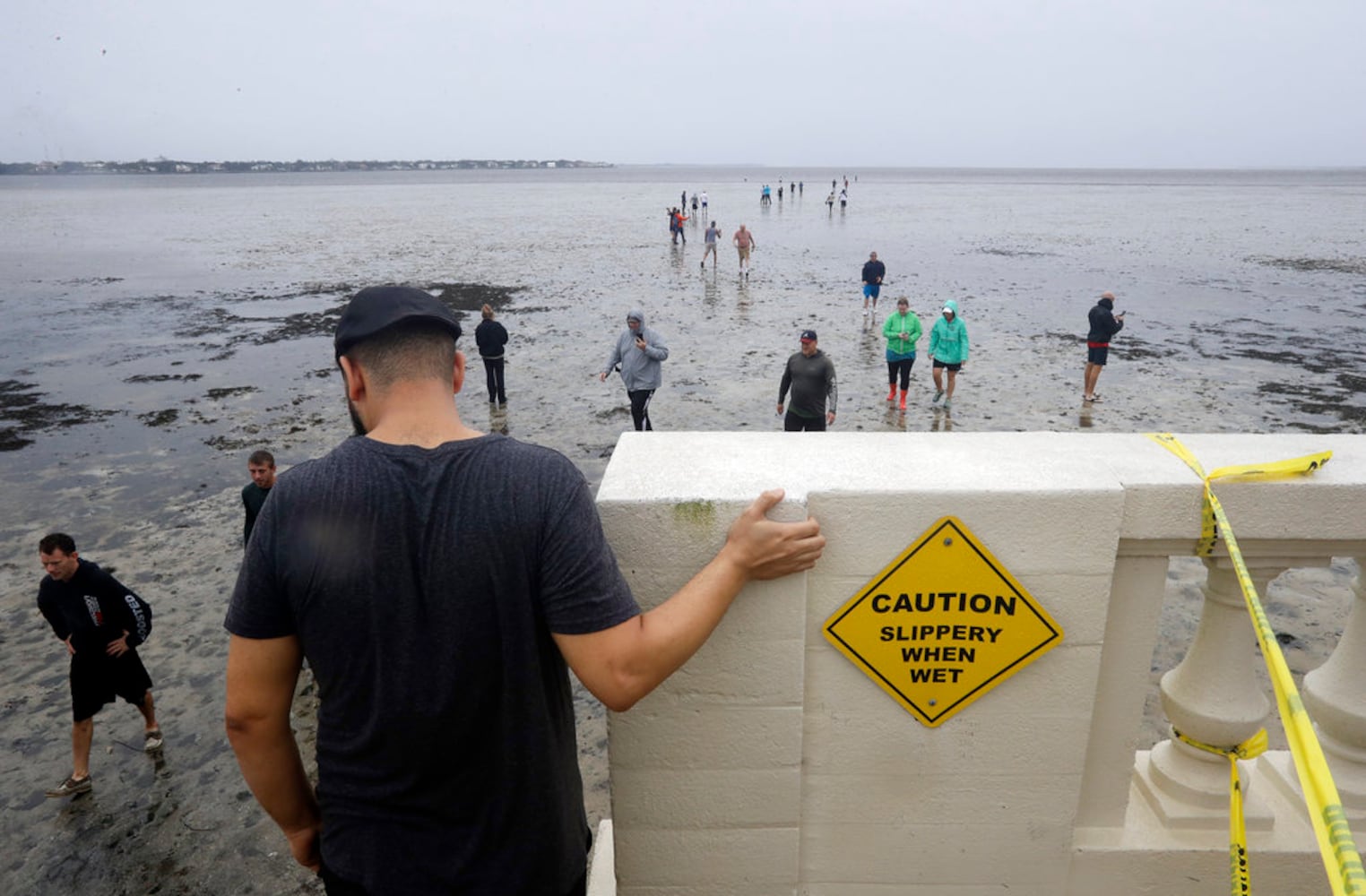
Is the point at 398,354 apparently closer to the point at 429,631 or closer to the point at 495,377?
the point at 429,631

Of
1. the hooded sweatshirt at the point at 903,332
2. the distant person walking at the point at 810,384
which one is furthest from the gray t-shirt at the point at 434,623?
the hooded sweatshirt at the point at 903,332

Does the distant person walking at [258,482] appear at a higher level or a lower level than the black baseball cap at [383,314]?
lower

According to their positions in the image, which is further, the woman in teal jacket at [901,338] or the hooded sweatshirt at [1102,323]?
the hooded sweatshirt at [1102,323]

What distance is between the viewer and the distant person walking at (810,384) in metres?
9.59

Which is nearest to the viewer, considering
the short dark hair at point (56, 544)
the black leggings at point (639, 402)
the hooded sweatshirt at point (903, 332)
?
the short dark hair at point (56, 544)

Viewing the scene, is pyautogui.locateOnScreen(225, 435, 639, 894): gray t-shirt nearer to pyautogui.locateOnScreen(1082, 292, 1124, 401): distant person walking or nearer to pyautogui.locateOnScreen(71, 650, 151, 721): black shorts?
pyautogui.locateOnScreen(71, 650, 151, 721): black shorts

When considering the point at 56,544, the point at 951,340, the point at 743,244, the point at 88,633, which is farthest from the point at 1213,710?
the point at 743,244

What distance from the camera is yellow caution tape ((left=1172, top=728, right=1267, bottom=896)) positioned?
2.35 m

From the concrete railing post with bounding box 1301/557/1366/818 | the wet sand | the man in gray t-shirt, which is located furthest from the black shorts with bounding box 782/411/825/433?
the man in gray t-shirt

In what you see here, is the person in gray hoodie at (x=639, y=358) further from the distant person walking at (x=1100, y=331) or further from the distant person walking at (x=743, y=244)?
the distant person walking at (x=743, y=244)

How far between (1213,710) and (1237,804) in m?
0.26

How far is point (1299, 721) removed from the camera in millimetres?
1688

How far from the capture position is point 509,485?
64.0 inches

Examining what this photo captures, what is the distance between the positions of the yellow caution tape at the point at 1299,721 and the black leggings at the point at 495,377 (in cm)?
1200
